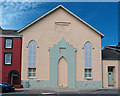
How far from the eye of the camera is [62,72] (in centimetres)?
2270

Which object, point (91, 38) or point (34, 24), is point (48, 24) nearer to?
point (34, 24)

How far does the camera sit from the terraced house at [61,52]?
22.5 meters

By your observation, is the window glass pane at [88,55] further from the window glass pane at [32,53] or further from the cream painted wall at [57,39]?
the window glass pane at [32,53]

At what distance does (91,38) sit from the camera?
2358 cm

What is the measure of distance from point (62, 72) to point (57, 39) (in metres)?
4.32

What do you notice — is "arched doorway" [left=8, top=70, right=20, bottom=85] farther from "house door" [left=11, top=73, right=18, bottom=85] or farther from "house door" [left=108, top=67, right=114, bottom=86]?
"house door" [left=108, top=67, right=114, bottom=86]

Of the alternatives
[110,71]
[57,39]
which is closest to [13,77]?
[57,39]

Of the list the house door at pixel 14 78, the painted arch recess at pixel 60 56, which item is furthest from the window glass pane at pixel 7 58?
the painted arch recess at pixel 60 56

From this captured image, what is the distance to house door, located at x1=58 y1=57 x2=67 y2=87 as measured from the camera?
22.6m

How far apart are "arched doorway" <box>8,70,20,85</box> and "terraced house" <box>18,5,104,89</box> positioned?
1.27 m

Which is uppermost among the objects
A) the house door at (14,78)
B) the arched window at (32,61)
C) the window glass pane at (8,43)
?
the window glass pane at (8,43)

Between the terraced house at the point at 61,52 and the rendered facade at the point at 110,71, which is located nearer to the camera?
the terraced house at the point at 61,52

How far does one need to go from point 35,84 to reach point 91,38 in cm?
943

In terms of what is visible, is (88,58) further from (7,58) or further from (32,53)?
(7,58)
